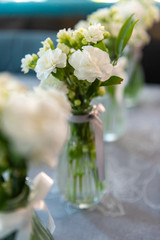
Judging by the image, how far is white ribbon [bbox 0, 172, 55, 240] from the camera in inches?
16.6

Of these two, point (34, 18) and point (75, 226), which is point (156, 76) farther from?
point (75, 226)

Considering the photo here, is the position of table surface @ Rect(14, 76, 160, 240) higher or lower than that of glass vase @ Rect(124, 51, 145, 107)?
lower

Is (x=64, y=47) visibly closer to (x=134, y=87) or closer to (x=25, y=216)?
(x=25, y=216)

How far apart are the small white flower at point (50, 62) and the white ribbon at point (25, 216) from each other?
201mm

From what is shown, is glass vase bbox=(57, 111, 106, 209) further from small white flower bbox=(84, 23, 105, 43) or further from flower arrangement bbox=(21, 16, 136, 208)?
small white flower bbox=(84, 23, 105, 43)

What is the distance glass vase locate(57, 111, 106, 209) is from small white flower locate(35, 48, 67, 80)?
149mm

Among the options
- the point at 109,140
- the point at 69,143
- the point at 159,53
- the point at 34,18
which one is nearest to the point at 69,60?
the point at 69,143

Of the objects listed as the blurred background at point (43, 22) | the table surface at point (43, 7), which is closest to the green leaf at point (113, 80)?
the blurred background at point (43, 22)

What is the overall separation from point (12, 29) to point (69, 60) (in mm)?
1855

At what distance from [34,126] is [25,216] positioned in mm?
177

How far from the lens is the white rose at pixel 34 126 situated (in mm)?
331

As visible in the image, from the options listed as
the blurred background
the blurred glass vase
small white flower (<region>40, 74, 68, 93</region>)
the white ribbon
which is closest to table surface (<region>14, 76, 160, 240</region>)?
the blurred glass vase

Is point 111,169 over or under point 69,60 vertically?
under

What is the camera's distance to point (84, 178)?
0.67 metres
